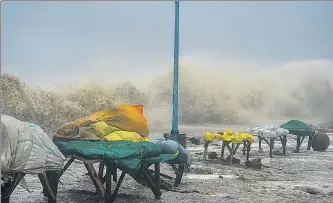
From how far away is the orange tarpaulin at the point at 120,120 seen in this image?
717 centimetres

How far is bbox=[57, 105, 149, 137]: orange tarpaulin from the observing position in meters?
7.17

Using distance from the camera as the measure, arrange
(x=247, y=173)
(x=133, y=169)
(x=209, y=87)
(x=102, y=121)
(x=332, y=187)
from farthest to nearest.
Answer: (x=209, y=87) < (x=247, y=173) < (x=332, y=187) < (x=102, y=121) < (x=133, y=169)

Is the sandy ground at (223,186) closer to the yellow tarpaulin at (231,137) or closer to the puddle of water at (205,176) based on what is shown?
the puddle of water at (205,176)

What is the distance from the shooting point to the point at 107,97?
2827 cm

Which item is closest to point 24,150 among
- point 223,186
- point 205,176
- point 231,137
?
point 223,186

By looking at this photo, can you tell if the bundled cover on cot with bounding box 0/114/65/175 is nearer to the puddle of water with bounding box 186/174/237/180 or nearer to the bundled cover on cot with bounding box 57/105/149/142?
the bundled cover on cot with bounding box 57/105/149/142

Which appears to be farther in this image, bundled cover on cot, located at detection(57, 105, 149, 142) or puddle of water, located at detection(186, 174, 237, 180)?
puddle of water, located at detection(186, 174, 237, 180)

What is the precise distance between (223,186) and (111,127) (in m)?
2.57

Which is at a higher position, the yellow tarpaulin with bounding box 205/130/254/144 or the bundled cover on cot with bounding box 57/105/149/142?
the bundled cover on cot with bounding box 57/105/149/142

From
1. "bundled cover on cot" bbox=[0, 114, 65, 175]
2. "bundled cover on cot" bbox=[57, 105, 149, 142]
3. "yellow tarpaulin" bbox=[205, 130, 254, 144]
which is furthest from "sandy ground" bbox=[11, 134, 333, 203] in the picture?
"bundled cover on cot" bbox=[0, 114, 65, 175]

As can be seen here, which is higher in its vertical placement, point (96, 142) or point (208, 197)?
point (96, 142)

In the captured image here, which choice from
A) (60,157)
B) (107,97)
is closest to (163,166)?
(60,157)

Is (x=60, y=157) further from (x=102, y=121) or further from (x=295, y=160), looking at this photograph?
(x=295, y=160)

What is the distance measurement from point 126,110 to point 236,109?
29918mm
